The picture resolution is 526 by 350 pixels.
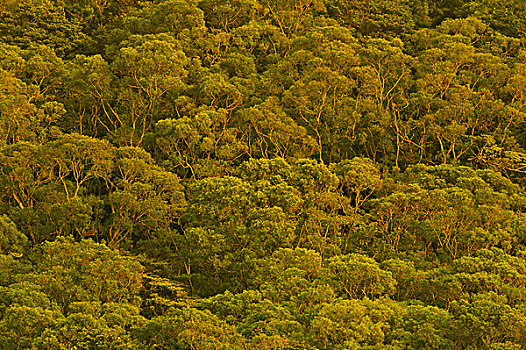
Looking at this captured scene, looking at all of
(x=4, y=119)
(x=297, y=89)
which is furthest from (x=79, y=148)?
(x=297, y=89)

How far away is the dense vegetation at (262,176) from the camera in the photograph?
30344 mm

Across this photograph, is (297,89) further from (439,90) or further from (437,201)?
(437,201)

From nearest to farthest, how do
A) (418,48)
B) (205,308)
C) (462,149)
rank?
(205,308), (462,149), (418,48)

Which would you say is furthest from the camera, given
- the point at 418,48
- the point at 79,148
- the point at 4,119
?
the point at 418,48

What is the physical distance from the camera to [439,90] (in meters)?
45.9

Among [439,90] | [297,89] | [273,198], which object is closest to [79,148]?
[273,198]

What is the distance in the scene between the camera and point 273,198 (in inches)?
1409

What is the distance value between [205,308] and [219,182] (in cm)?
599

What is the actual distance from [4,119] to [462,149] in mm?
19722

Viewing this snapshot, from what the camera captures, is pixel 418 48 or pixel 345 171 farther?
pixel 418 48

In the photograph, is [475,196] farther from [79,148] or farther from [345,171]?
[79,148]

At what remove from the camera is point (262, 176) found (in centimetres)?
3734

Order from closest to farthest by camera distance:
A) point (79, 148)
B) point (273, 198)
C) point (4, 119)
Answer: point (273, 198), point (79, 148), point (4, 119)

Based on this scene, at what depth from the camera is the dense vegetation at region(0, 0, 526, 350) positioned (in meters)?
30.3
